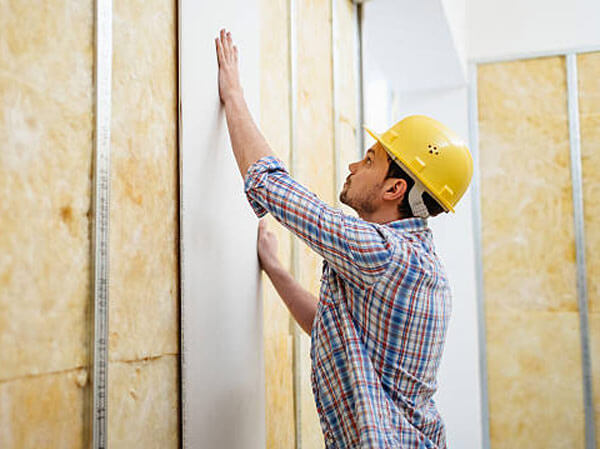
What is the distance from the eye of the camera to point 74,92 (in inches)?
45.3

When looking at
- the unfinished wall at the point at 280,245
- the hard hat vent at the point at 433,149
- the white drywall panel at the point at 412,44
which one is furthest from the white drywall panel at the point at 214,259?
the white drywall panel at the point at 412,44

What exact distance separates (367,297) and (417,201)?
386 mm

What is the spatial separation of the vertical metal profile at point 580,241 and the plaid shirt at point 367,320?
3.03 metres

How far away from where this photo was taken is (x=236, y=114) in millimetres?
1600

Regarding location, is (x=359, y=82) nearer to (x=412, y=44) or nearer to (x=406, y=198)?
(x=412, y=44)

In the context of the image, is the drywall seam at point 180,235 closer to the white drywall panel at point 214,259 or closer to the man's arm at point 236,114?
→ the white drywall panel at point 214,259

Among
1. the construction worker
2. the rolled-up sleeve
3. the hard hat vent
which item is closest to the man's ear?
the construction worker

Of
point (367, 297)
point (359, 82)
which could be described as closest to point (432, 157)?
point (367, 297)

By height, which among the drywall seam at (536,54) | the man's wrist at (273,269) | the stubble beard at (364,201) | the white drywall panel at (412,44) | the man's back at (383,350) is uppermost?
→ the drywall seam at (536,54)

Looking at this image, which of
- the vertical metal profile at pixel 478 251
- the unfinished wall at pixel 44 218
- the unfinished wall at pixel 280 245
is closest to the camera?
the unfinished wall at pixel 44 218

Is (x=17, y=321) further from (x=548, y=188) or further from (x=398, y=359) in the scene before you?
(x=548, y=188)

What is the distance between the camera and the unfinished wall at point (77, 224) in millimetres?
1005

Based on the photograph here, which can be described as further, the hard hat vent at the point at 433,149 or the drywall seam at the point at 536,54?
the drywall seam at the point at 536,54

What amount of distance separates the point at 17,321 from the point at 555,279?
3.99m
